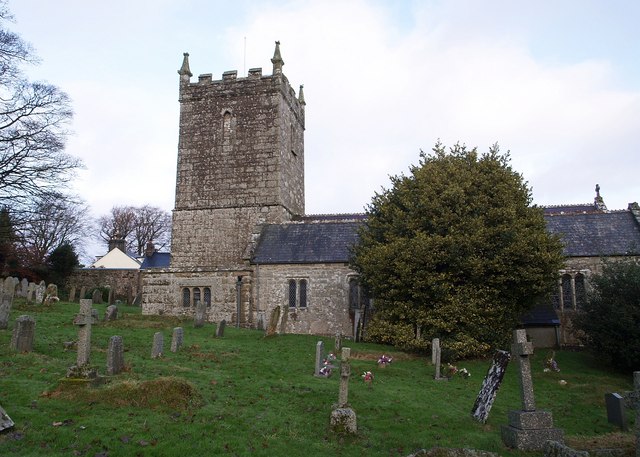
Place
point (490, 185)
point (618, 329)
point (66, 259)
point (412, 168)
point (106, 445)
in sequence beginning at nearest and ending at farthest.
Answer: point (106, 445) → point (618, 329) → point (490, 185) → point (412, 168) → point (66, 259)

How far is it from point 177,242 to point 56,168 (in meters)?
10.0

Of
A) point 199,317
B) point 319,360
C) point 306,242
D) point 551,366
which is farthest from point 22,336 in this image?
point 306,242

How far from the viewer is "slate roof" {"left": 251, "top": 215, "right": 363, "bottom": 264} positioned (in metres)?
26.5

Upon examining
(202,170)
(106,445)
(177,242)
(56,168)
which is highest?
(202,170)

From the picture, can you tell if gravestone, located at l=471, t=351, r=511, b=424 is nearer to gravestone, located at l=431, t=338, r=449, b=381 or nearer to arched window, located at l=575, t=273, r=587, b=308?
gravestone, located at l=431, t=338, r=449, b=381

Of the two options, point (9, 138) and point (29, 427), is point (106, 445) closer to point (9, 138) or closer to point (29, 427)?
point (29, 427)

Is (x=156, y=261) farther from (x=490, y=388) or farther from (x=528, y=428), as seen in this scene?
(x=528, y=428)

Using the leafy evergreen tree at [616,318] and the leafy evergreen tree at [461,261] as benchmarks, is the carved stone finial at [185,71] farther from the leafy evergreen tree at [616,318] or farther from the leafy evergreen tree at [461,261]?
the leafy evergreen tree at [616,318]

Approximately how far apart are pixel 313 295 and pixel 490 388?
15316mm

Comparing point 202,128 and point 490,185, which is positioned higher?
point 202,128

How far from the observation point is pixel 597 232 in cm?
2461

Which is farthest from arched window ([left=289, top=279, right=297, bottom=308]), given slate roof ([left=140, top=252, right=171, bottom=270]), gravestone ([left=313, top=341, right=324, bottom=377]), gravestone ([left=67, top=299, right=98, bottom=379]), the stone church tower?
slate roof ([left=140, top=252, right=171, bottom=270])

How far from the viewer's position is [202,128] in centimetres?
3209

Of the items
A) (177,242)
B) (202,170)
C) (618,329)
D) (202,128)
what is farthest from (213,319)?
(618,329)
